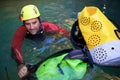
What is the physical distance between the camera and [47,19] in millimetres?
7738

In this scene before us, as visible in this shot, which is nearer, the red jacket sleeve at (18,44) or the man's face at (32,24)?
the red jacket sleeve at (18,44)

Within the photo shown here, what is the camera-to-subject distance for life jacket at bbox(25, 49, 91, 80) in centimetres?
361

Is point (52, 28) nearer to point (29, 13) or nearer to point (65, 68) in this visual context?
point (29, 13)

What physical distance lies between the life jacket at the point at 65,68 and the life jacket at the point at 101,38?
2.35ft

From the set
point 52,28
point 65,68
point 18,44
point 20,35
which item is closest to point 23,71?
point 65,68

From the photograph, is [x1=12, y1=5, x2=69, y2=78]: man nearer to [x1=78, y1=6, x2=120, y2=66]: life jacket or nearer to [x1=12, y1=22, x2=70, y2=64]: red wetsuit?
[x1=12, y1=22, x2=70, y2=64]: red wetsuit

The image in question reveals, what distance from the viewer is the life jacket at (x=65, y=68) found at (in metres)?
3.61

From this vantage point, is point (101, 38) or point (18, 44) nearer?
point (101, 38)

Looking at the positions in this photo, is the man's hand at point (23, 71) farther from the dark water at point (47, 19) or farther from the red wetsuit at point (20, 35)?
the dark water at point (47, 19)

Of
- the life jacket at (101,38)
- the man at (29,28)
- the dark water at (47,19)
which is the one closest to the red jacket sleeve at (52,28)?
the man at (29,28)

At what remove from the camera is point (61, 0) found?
9672mm

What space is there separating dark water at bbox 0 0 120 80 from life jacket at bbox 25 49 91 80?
11.1 inches

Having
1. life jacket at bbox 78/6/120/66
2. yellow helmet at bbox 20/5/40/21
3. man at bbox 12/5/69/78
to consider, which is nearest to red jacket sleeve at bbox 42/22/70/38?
man at bbox 12/5/69/78

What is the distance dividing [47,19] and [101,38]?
11.7ft
